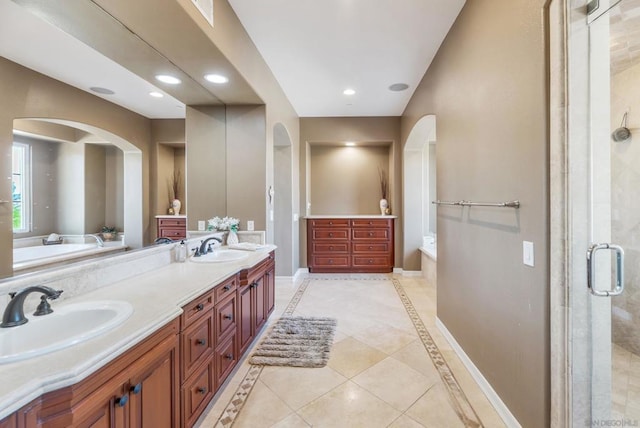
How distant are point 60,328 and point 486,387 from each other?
2.37 metres

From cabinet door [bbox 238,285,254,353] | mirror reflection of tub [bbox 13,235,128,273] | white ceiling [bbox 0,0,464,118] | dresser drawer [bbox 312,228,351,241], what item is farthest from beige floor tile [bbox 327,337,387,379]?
dresser drawer [bbox 312,228,351,241]

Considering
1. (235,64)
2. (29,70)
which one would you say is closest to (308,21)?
(235,64)

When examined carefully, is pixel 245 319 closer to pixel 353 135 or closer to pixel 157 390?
pixel 157 390

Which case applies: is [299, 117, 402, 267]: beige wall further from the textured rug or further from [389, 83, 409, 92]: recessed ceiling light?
the textured rug

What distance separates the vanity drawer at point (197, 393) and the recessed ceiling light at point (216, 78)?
7.38 ft

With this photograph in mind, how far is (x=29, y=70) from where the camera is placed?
1295 millimetres

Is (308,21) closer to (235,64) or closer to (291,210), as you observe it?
(235,64)

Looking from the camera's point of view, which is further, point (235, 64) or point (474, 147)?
point (235, 64)

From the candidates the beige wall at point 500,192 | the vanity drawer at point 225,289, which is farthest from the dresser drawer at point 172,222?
the beige wall at point 500,192

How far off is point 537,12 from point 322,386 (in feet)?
8.09

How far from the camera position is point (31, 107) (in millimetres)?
1327

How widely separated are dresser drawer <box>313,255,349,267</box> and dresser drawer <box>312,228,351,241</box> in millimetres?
333

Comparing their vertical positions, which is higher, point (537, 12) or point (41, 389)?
point (537, 12)

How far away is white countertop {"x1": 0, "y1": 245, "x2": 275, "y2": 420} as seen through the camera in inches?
31.5
